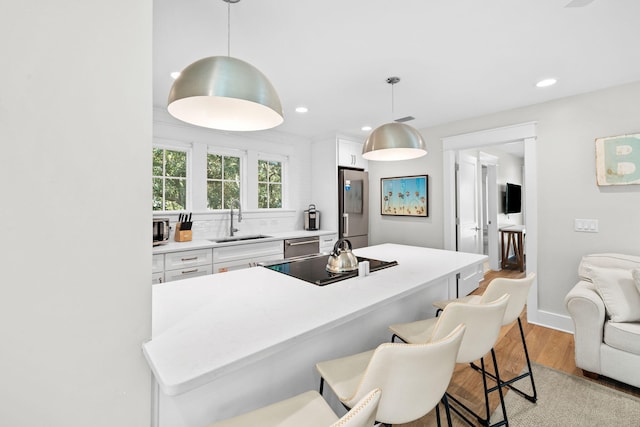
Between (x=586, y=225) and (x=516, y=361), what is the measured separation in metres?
1.55

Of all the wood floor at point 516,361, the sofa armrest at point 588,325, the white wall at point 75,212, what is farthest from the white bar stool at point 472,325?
the sofa armrest at point 588,325

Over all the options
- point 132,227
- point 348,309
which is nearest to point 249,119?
point 132,227

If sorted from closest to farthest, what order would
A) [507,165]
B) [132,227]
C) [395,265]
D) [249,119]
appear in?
[132,227] < [249,119] < [395,265] < [507,165]

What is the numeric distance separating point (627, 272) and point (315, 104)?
9.98 feet

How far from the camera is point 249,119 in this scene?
1516 mm

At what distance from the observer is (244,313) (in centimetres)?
118

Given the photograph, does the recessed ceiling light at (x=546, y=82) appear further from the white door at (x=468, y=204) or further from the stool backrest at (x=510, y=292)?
the stool backrest at (x=510, y=292)

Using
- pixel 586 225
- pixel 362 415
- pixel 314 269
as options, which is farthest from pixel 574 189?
pixel 362 415

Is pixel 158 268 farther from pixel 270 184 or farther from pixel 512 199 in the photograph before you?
pixel 512 199

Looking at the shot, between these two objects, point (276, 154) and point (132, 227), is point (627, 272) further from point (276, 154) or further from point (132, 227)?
point (276, 154)

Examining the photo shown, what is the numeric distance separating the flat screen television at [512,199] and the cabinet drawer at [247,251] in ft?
16.7

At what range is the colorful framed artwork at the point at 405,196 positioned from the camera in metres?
4.08

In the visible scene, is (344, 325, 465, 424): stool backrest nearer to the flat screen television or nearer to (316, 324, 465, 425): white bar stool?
(316, 324, 465, 425): white bar stool

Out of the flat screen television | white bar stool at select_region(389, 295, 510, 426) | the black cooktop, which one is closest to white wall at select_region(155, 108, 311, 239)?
the black cooktop
